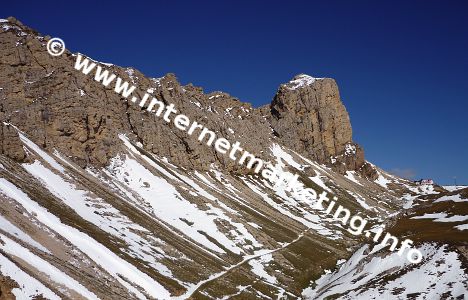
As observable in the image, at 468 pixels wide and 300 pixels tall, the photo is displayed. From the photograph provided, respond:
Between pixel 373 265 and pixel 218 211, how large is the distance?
194 feet

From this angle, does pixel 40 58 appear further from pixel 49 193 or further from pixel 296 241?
pixel 296 241

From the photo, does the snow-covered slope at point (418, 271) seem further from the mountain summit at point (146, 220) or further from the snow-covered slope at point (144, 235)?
the snow-covered slope at point (144, 235)

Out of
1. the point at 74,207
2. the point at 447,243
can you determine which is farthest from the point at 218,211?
the point at 447,243

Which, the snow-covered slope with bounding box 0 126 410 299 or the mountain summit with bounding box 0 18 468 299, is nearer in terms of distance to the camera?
the snow-covered slope with bounding box 0 126 410 299

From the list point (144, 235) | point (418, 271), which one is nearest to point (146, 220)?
point (144, 235)

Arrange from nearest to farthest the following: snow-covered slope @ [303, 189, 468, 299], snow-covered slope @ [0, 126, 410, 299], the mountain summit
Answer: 1. snow-covered slope @ [303, 189, 468, 299]
2. snow-covered slope @ [0, 126, 410, 299]
3. the mountain summit

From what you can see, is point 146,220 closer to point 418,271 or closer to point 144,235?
point 144,235

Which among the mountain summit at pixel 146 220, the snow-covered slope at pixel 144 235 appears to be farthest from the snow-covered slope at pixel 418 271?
the snow-covered slope at pixel 144 235

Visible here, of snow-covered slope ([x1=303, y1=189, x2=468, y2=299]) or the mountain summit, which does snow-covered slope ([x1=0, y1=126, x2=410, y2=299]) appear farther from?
snow-covered slope ([x1=303, y1=189, x2=468, y2=299])

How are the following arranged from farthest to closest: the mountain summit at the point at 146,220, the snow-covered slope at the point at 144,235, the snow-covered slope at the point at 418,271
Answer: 1. the mountain summit at the point at 146,220
2. the snow-covered slope at the point at 144,235
3. the snow-covered slope at the point at 418,271

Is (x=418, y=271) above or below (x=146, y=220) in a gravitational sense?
above

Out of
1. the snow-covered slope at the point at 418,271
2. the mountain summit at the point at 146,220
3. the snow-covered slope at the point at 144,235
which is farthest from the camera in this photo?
the mountain summit at the point at 146,220

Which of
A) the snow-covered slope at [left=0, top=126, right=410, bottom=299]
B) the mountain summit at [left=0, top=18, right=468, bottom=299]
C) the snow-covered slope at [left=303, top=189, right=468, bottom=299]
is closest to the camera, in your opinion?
the snow-covered slope at [left=303, top=189, right=468, bottom=299]

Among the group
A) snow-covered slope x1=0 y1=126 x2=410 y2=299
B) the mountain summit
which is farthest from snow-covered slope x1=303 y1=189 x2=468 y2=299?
snow-covered slope x1=0 y1=126 x2=410 y2=299
